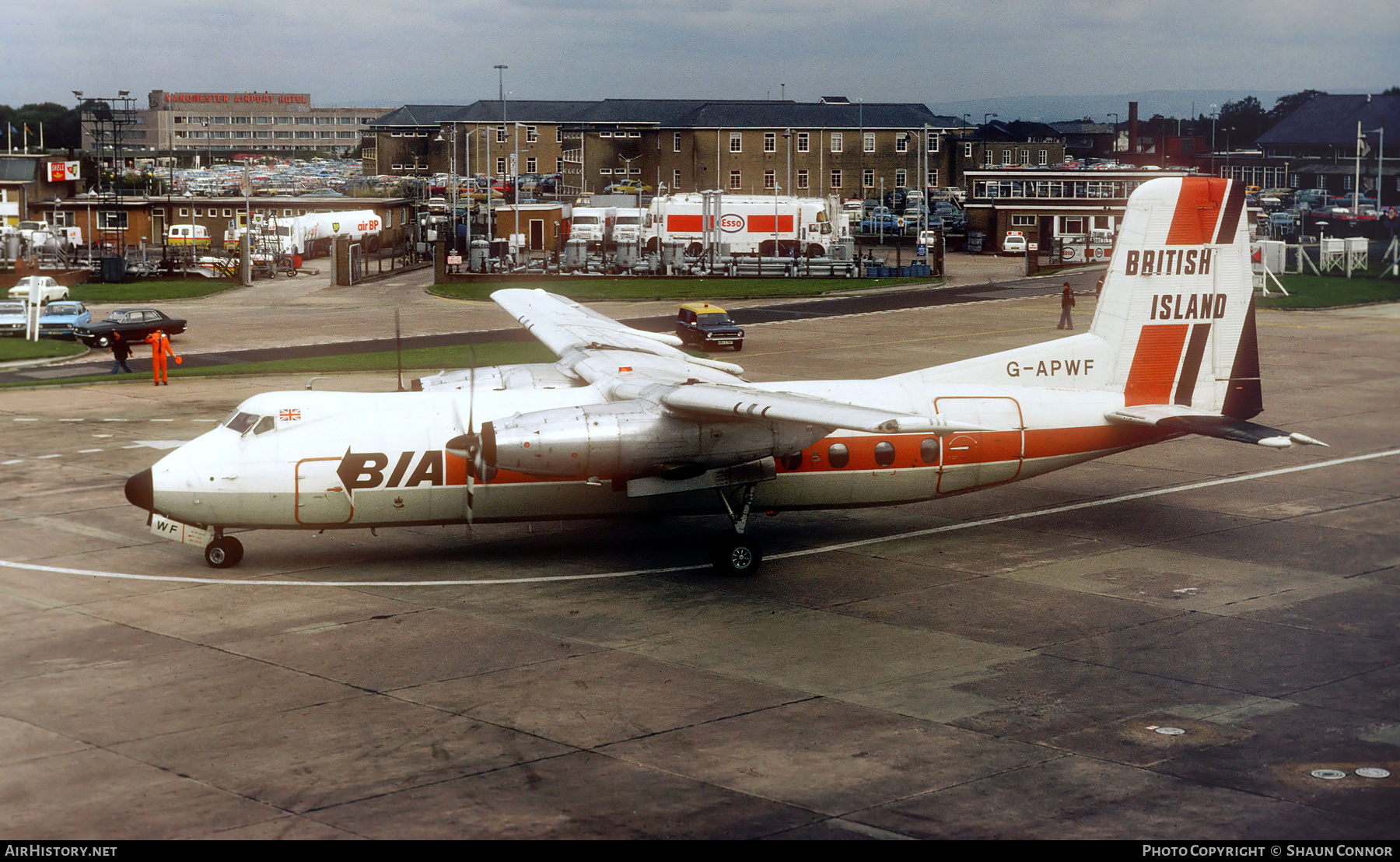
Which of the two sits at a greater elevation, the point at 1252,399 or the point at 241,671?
the point at 1252,399

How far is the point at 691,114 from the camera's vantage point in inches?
5635

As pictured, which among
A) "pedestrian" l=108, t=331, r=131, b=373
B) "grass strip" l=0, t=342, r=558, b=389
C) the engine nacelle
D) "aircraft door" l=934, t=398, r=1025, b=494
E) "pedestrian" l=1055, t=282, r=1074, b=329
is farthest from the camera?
"pedestrian" l=1055, t=282, r=1074, b=329

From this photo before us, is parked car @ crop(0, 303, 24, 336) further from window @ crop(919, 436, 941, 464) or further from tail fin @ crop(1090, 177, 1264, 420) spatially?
tail fin @ crop(1090, 177, 1264, 420)

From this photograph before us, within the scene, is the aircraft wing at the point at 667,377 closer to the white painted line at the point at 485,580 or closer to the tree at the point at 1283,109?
the white painted line at the point at 485,580

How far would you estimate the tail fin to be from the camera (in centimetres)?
2852

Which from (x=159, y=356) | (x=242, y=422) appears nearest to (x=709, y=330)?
(x=159, y=356)

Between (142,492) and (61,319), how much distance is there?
4489 centimetres

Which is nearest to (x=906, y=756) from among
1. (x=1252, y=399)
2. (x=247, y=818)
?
(x=247, y=818)

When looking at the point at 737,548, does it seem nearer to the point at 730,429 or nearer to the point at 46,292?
the point at 730,429

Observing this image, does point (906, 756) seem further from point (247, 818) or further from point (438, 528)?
point (438, 528)

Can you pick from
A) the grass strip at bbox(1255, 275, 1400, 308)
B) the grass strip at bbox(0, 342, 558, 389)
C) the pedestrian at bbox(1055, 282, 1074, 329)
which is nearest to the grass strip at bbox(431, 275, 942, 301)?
the pedestrian at bbox(1055, 282, 1074, 329)

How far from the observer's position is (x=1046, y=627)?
21875 millimetres

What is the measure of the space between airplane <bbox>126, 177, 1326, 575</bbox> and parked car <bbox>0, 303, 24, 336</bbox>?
44.9 m

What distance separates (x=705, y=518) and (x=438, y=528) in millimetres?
6128
